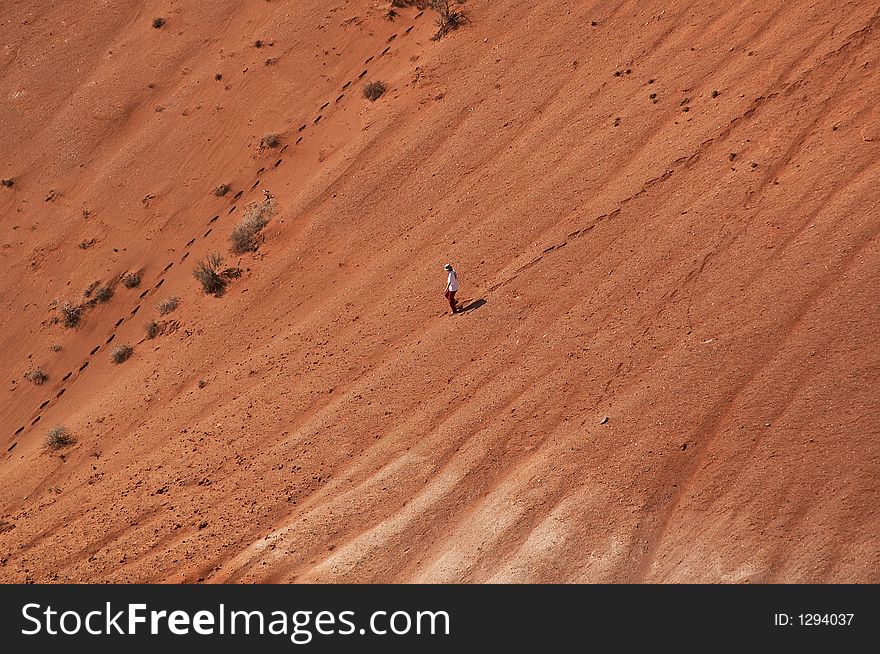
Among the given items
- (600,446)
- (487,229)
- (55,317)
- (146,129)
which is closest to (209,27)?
Result: (146,129)

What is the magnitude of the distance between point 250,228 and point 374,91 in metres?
3.92

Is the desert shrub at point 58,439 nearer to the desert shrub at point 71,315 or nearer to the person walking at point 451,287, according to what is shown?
the desert shrub at point 71,315

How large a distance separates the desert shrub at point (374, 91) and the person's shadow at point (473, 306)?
6295 mm

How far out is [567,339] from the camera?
13352 mm

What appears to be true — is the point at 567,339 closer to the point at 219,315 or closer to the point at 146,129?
the point at 219,315

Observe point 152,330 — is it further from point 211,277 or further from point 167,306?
point 211,277

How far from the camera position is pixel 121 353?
16.8 metres

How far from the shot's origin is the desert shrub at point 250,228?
57.1 feet

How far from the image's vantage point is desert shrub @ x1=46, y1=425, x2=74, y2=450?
1537cm

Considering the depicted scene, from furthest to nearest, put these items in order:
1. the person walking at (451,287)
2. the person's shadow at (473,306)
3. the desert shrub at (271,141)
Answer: the desert shrub at (271,141) < the person's shadow at (473,306) < the person walking at (451,287)

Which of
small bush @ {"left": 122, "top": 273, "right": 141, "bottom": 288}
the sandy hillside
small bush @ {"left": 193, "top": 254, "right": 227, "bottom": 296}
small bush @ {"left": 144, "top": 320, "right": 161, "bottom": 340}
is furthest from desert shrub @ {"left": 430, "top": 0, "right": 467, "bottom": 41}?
small bush @ {"left": 144, "top": 320, "right": 161, "bottom": 340}

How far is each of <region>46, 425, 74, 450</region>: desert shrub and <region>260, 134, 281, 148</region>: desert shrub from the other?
7.21 m

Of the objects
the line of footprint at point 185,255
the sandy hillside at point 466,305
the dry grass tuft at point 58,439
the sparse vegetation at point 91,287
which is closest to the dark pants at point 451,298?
the sandy hillside at point 466,305

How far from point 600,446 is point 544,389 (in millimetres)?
1270
